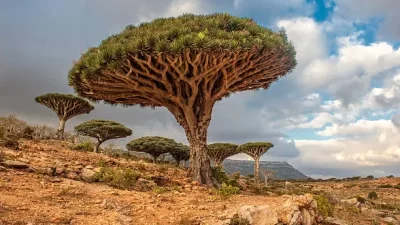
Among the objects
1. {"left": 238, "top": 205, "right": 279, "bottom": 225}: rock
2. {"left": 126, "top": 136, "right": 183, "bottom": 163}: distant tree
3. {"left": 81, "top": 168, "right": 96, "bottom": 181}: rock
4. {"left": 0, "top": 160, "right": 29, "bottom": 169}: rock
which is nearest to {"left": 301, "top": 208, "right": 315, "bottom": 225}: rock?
{"left": 238, "top": 205, "right": 279, "bottom": 225}: rock

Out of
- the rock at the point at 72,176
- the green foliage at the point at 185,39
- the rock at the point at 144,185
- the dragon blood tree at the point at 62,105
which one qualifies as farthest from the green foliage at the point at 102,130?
the rock at the point at 144,185

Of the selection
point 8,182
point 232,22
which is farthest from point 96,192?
point 232,22

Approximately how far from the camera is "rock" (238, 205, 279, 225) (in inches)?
255

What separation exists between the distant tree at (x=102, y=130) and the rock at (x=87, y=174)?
76.9 ft

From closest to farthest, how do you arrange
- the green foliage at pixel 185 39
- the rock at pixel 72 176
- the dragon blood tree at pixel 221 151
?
the rock at pixel 72 176
the green foliage at pixel 185 39
the dragon blood tree at pixel 221 151

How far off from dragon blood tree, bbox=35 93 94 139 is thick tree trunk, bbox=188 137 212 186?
26009mm

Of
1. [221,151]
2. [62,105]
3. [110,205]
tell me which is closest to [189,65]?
[110,205]

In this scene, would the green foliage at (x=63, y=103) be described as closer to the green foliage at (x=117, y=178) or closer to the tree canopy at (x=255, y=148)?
the tree canopy at (x=255, y=148)

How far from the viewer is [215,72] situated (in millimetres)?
12148

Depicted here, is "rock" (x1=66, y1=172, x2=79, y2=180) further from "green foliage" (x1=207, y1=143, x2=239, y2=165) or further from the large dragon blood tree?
"green foliage" (x1=207, y1=143, x2=239, y2=165)

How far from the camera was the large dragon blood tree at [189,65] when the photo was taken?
11.0 metres

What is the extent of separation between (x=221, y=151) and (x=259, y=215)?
33.3 m

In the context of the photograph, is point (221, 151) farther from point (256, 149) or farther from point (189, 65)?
point (189, 65)

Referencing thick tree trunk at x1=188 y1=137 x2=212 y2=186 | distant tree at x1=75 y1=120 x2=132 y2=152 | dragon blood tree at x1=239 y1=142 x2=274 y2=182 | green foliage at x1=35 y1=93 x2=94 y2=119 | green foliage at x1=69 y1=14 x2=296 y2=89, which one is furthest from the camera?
dragon blood tree at x1=239 y1=142 x2=274 y2=182
